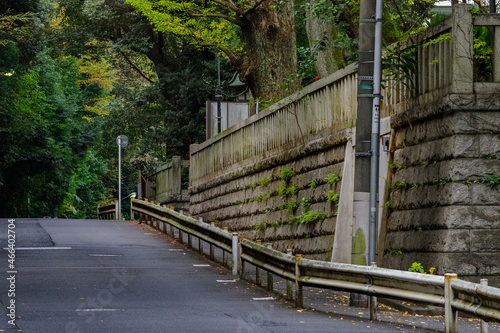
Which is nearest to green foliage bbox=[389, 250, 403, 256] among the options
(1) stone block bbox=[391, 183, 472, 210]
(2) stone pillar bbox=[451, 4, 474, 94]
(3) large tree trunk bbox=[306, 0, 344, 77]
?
(1) stone block bbox=[391, 183, 472, 210]

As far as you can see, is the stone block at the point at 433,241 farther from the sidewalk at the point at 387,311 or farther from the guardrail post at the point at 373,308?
the guardrail post at the point at 373,308

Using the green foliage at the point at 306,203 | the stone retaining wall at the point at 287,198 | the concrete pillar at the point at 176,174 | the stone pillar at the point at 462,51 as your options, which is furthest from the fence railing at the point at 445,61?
the concrete pillar at the point at 176,174

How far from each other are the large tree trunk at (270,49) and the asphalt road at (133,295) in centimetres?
681

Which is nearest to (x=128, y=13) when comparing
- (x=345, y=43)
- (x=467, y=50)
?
(x=345, y=43)

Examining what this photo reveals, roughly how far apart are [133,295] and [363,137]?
4286 mm

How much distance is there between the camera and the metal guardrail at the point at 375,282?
26.7ft

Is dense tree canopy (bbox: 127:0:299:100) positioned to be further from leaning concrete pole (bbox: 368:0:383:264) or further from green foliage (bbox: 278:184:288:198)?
leaning concrete pole (bbox: 368:0:383:264)

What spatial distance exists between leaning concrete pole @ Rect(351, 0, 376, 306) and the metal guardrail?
0.94 metres

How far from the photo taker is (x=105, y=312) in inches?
412

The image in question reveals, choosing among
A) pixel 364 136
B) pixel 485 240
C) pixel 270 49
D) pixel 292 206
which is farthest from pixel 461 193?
pixel 270 49

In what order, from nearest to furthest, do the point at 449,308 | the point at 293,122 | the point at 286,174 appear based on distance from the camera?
the point at 449,308, the point at 286,174, the point at 293,122

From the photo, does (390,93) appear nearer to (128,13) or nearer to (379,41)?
(379,41)

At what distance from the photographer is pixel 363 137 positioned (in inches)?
485

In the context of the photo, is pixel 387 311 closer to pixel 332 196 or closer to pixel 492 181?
pixel 492 181
